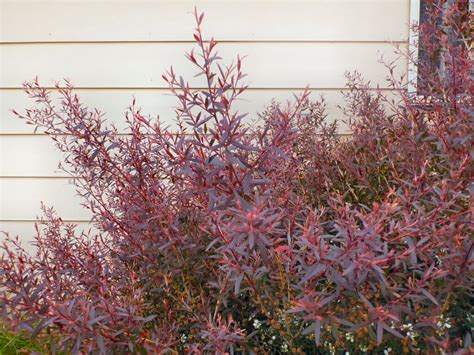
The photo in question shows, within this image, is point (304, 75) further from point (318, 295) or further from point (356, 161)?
point (318, 295)

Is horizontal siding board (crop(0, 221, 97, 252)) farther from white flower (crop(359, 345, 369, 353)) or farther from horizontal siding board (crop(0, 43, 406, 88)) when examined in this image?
white flower (crop(359, 345, 369, 353))

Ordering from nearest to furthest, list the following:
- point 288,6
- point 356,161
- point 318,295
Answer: point 318,295 < point 356,161 < point 288,6

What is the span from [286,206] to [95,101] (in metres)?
1.69

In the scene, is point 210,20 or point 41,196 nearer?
point 210,20

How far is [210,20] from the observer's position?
3.03m

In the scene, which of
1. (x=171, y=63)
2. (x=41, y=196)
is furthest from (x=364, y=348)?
(x=41, y=196)

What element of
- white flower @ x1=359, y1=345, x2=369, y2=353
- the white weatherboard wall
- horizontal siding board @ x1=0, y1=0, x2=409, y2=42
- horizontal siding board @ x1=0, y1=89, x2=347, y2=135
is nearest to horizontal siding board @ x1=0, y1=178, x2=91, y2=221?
Answer: the white weatherboard wall

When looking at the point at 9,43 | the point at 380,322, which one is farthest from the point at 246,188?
the point at 9,43

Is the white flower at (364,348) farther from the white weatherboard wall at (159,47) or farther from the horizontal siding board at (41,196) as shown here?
the horizontal siding board at (41,196)

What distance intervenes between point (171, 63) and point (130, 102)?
34 cm

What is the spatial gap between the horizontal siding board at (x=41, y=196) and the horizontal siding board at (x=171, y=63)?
24.0 inches

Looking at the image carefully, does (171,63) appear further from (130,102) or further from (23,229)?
(23,229)

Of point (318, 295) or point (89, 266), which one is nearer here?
point (318, 295)

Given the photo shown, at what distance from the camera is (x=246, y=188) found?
1.59 metres
